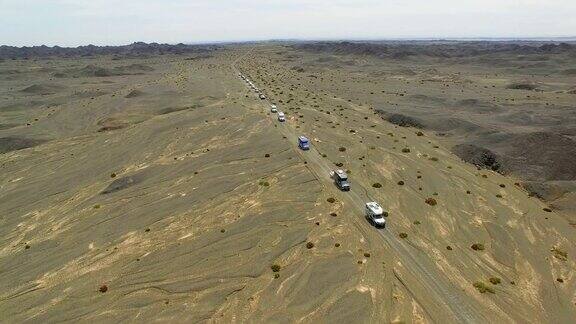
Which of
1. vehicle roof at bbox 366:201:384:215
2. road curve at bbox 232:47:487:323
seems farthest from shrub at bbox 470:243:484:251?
vehicle roof at bbox 366:201:384:215

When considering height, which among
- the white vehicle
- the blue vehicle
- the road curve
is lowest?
the road curve

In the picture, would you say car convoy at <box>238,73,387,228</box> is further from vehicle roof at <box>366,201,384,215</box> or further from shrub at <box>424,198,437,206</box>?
shrub at <box>424,198,437,206</box>

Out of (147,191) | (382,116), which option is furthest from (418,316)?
(382,116)

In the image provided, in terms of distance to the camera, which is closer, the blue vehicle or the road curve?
the road curve

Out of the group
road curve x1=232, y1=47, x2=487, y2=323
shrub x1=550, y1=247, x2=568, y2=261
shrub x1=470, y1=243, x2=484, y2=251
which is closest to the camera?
road curve x1=232, y1=47, x2=487, y2=323

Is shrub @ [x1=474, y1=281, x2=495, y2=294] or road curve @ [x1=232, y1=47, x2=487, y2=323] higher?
road curve @ [x1=232, y1=47, x2=487, y2=323]

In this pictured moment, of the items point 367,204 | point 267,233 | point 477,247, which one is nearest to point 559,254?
point 477,247

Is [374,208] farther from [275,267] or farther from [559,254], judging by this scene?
[559,254]

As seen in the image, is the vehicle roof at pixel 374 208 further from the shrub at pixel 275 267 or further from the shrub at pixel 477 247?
the shrub at pixel 275 267
